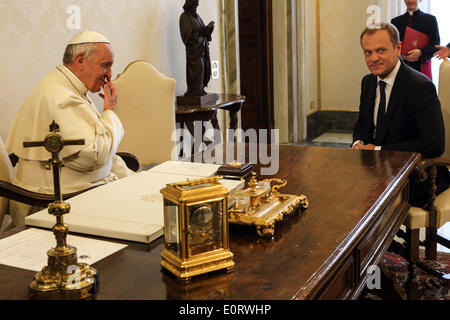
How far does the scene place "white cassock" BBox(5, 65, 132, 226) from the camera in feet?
9.49

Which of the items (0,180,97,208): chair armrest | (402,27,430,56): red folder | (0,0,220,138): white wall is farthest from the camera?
(402,27,430,56): red folder

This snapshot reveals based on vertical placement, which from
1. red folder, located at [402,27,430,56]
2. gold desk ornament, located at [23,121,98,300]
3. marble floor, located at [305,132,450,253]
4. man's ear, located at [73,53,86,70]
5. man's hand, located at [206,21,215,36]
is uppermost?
man's hand, located at [206,21,215,36]

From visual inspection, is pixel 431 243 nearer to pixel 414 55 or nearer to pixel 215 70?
pixel 215 70

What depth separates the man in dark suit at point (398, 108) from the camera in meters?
3.22

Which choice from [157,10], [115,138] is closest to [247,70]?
[157,10]

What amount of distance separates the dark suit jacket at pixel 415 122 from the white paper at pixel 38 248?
1.99 meters

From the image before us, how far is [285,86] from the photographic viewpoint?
8039 millimetres

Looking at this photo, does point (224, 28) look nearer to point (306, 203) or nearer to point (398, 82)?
point (398, 82)

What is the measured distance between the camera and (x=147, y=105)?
425cm

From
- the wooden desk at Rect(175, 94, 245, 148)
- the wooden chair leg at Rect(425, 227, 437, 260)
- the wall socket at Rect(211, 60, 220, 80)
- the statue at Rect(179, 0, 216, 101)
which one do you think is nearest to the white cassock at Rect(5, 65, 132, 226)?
the wooden chair leg at Rect(425, 227, 437, 260)

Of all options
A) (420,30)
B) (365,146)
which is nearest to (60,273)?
(365,146)

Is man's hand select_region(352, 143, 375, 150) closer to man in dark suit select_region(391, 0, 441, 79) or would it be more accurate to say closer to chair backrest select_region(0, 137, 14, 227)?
chair backrest select_region(0, 137, 14, 227)

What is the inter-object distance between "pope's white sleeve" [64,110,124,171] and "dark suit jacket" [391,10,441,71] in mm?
4844

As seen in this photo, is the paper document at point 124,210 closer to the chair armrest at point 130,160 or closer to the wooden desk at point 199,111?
the chair armrest at point 130,160
